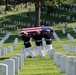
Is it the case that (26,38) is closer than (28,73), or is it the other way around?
(28,73)

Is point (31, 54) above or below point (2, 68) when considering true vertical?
below

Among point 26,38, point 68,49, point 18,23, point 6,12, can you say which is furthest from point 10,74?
point 6,12

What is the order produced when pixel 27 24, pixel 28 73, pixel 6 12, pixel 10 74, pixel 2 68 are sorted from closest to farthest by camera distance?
pixel 2 68, pixel 10 74, pixel 28 73, pixel 27 24, pixel 6 12

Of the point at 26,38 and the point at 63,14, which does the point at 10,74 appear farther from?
the point at 63,14

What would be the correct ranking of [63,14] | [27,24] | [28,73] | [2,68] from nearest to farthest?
[2,68], [28,73], [27,24], [63,14]

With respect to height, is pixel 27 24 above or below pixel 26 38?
below

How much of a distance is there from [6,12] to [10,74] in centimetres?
7213

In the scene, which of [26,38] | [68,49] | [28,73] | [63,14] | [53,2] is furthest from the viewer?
[63,14]

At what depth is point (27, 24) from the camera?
201 ft

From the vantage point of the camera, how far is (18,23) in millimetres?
63719

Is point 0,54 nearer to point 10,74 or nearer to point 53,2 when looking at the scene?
point 10,74

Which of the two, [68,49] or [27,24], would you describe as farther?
[27,24]

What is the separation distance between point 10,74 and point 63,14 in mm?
57713

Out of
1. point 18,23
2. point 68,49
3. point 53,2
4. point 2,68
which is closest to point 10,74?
point 2,68
